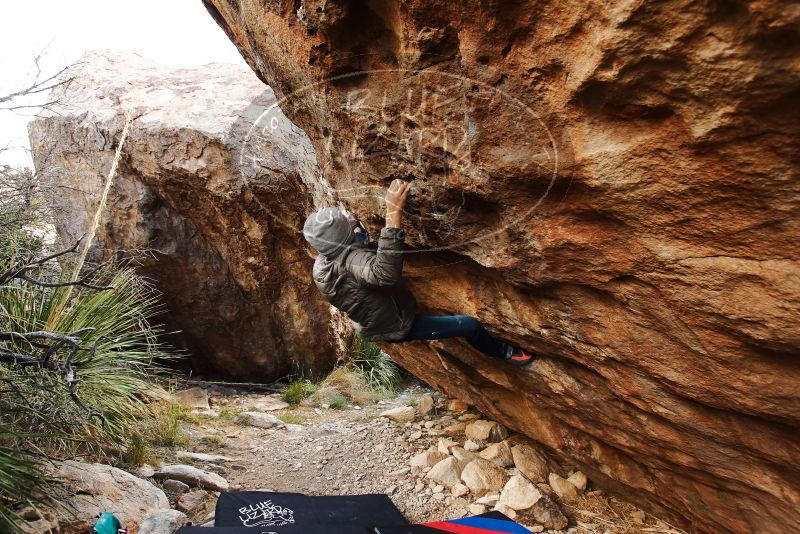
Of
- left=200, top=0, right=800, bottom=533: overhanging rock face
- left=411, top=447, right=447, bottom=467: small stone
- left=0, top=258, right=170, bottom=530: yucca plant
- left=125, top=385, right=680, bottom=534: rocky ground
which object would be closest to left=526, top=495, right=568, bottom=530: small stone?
left=125, top=385, right=680, bottom=534: rocky ground

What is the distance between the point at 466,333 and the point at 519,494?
48.1 inches

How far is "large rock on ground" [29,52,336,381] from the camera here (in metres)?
6.21

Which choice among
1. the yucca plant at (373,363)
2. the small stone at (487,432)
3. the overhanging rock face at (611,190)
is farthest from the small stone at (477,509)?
the yucca plant at (373,363)

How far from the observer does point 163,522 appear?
339 centimetres

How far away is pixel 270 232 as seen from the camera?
6660 mm

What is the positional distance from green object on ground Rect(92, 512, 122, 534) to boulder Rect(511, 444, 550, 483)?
2.70 metres

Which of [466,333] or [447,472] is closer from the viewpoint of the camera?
[466,333]

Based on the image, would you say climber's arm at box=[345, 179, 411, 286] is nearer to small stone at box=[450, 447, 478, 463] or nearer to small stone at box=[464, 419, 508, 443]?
small stone at box=[450, 447, 478, 463]

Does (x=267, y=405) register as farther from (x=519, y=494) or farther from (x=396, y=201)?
(x=396, y=201)

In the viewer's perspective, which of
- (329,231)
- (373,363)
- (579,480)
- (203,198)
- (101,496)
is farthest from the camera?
(373,363)

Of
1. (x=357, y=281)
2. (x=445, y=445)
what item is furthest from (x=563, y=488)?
(x=357, y=281)

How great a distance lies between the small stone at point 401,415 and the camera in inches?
211

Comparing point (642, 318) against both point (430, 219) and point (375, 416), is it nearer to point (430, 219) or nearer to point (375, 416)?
point (430, 219)

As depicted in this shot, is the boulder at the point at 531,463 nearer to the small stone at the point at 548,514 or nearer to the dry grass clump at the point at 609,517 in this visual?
the dry grass clump at the point at 609,517
